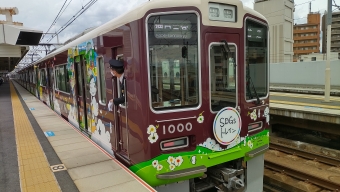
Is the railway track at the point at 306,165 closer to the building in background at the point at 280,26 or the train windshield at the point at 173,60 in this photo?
the train windshield at the point at 173,60

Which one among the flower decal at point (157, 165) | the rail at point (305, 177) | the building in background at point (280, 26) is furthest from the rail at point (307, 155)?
the building in background at point (280, 26)

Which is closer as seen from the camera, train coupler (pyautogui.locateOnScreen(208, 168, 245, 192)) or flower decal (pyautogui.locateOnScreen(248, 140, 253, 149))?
train coupler (pyautogui.locateOnScreen(208, 168, 245, 192))

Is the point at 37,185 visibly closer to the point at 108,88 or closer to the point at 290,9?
the point at 108,88

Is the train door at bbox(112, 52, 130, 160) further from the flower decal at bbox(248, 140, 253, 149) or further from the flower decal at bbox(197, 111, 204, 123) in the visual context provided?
the flower decal at bbox(248, 140, 253, 149)

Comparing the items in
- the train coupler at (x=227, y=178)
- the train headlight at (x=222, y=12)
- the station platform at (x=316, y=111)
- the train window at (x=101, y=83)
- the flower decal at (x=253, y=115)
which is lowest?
the train coupler at (x=227, y=178)

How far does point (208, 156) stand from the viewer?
3883mm

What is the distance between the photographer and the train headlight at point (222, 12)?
12.5 ft

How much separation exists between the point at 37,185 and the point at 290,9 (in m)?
35.5

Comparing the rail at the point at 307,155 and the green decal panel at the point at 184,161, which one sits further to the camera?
the rail at the point at 307,155

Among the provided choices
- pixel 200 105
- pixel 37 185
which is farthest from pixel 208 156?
pixel 37 185

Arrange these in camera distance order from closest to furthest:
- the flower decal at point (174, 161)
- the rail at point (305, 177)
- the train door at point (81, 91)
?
1. the flower decal at point (174, 161)
2. the rail at point (305, 177)
3. the train door at point (81, 91)

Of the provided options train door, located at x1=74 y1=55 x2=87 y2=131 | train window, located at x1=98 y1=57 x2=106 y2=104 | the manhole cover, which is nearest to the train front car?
the manhole cover

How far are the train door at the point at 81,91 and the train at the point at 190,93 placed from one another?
6.05 feet

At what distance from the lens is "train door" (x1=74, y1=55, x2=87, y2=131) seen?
6476mm
